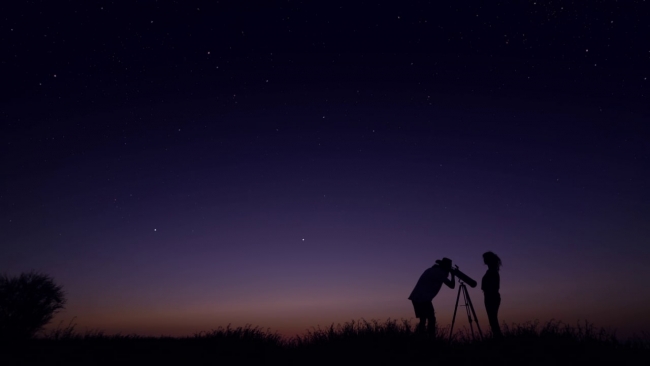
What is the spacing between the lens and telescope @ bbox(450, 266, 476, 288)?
984 cm

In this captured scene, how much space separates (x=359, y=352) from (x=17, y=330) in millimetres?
12537

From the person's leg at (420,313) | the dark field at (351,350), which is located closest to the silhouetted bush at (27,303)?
the dark field at (351,350)

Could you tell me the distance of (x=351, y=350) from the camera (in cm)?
822

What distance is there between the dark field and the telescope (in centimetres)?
116

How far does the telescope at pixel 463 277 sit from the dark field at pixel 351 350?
1.16 metres

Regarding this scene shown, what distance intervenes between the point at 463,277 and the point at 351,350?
131 inches

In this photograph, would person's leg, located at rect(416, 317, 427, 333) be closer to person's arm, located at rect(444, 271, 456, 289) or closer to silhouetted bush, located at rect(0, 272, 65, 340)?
person's arm, located at rect(444, 271, 456, 289)

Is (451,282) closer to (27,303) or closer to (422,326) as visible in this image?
(422,326)

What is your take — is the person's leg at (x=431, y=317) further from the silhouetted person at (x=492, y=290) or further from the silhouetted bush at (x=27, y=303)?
the silhouetted bush at (x=27, y=303)

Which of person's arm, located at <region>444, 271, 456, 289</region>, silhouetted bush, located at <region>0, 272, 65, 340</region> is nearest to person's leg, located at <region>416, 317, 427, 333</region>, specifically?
person's arm, located at <region>444, 271, 456, 289</region>

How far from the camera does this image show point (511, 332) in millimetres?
9289

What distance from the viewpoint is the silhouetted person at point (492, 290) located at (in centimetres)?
915

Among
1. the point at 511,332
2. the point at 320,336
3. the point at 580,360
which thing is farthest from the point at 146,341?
the point at 580,360

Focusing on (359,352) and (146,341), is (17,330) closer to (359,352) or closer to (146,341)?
(146,341)
